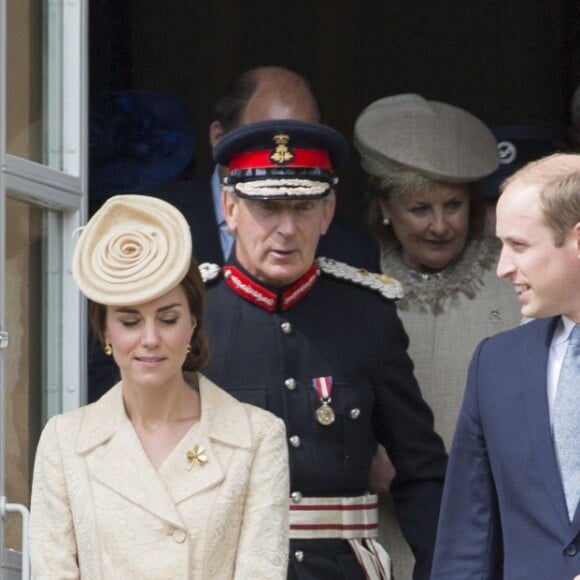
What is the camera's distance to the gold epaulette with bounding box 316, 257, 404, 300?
5469mm

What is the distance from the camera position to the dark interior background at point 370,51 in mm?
7918

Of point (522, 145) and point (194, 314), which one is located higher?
point (522, 145)

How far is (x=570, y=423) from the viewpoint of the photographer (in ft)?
14.1

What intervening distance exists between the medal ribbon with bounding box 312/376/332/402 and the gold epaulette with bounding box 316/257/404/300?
319 mm

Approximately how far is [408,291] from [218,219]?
2.13 feet

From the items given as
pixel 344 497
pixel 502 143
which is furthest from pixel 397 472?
pixel 502 143

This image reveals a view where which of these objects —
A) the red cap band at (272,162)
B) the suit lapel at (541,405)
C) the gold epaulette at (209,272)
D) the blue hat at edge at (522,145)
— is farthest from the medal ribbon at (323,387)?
the blue hat at edge at (522,145)

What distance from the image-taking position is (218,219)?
6.35m

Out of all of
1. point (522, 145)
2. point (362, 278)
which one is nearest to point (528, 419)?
point (362, 278)

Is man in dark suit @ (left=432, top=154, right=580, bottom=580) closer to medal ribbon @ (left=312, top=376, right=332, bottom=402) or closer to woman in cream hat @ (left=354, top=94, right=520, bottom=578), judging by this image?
medal ribbon @ (left=312, top=376, right=332, bottom=402)

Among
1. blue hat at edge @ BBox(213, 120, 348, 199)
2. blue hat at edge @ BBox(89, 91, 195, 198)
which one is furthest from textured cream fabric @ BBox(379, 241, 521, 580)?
blue hat at edge @ BBox(89, 91, 195, 198)

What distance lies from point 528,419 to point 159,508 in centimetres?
84

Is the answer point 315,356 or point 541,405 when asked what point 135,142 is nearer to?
point 315,356

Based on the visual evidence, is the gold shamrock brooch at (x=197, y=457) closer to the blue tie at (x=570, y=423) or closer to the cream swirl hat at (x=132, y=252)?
the cream swirl hat at (x=132, y=252)
